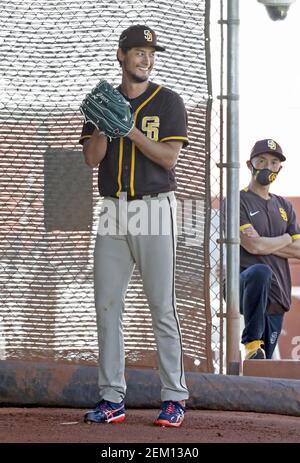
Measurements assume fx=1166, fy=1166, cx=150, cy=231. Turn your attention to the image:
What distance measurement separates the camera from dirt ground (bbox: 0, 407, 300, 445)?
5.15m

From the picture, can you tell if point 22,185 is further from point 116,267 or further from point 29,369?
point 116,267

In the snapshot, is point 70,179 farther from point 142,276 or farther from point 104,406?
point 104,406

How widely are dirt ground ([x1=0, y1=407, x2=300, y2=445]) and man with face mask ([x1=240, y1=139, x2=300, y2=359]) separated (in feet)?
3.32

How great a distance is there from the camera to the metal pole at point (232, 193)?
22.8 feet

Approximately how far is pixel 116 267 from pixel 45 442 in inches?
40.4

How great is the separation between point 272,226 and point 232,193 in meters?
0.89

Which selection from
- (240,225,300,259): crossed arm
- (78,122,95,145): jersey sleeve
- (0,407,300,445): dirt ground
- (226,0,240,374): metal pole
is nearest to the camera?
(0,407,300,445): dirt ground

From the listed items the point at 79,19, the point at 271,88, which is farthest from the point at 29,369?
the point at 271,88

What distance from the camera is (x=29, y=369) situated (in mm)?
6555

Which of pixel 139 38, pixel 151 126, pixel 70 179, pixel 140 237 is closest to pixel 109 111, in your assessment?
pixel 151 126

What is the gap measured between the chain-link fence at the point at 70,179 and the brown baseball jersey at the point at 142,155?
1.28 metres

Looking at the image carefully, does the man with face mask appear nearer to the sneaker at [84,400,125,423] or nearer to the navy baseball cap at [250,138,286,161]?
the navy baseball cap at [250,138,286,161]

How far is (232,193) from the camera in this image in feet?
22.9

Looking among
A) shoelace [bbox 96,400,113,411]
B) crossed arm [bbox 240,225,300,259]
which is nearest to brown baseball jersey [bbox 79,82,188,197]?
shoelace [bbox 96,400,113,411]
